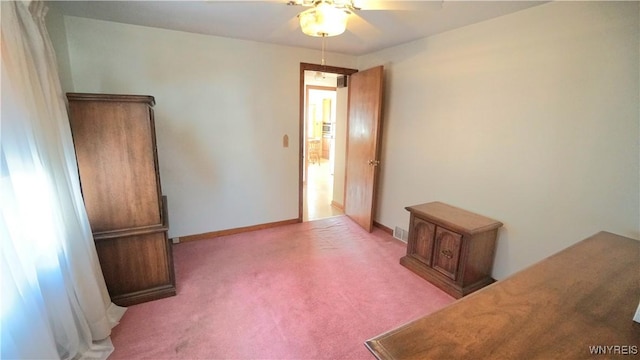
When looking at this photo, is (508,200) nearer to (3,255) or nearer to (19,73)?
(3,255)

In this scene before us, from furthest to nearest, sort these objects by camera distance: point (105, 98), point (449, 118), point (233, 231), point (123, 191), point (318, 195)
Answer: point (318, 195), point (233, 231), point (449, 118), point (123, 191), point (105, 98)

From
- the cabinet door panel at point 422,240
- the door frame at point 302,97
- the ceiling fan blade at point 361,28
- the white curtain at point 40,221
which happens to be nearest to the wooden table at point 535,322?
the cabinet door panel at point 422,240

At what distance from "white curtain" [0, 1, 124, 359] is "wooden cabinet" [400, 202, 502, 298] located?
8.09 feet

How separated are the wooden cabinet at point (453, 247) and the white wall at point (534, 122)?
0.14 metres

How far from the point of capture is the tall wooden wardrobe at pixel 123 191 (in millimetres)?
1771

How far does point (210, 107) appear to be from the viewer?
118 inches

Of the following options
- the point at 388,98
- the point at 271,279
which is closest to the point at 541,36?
the point at 388,98

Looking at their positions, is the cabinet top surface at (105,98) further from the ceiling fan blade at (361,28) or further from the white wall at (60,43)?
the ceiling fan blade at (361,28)

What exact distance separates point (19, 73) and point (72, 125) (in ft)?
1.82

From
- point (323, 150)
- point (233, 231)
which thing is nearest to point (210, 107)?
point (233, 231)

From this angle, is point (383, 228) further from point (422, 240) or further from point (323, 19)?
point (323, 19)

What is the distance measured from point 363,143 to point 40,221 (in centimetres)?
299

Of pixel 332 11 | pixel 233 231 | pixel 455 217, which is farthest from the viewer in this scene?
pixel 233 231

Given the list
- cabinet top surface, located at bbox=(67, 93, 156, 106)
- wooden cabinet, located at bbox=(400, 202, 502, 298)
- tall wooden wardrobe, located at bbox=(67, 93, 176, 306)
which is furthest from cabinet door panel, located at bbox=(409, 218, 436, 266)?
cabinet top surface, located at bbox=(67, 93, 156, 106)
